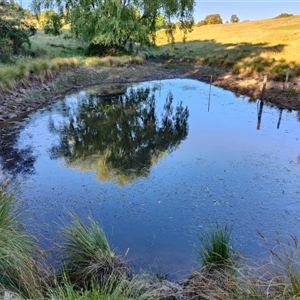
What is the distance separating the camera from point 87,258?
3.06 meters

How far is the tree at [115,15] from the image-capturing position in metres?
18.3

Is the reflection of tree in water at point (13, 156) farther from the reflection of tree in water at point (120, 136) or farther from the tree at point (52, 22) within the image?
the tree at point (52, 22)

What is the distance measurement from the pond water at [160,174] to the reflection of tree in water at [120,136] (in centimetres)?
2

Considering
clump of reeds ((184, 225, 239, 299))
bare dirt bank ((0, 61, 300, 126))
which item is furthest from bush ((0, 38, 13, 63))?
clump of reeds ((184, 225, 239, 299))

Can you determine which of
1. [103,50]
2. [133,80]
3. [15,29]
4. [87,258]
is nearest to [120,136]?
[87,258]

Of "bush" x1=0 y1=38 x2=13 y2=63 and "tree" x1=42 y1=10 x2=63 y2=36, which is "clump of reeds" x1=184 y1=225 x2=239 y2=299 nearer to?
"bush" x1=0 y1=38 x2=13 y2=63

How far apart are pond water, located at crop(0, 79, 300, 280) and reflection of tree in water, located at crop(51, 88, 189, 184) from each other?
0.02 m

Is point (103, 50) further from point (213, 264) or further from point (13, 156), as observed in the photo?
point (213, 264)

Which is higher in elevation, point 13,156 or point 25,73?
point 25,73

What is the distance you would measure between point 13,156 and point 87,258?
4351mm

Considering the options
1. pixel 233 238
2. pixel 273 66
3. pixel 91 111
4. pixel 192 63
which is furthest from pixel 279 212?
pixel 192 63

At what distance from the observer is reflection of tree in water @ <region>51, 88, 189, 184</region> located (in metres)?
6.38

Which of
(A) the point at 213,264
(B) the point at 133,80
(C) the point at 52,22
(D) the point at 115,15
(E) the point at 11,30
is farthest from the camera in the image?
(C) the point at 52,22

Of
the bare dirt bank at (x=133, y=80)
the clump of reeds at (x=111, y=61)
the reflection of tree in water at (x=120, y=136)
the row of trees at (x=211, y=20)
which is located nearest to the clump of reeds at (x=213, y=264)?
the reflection of tree in water at (x=120, y=136)
